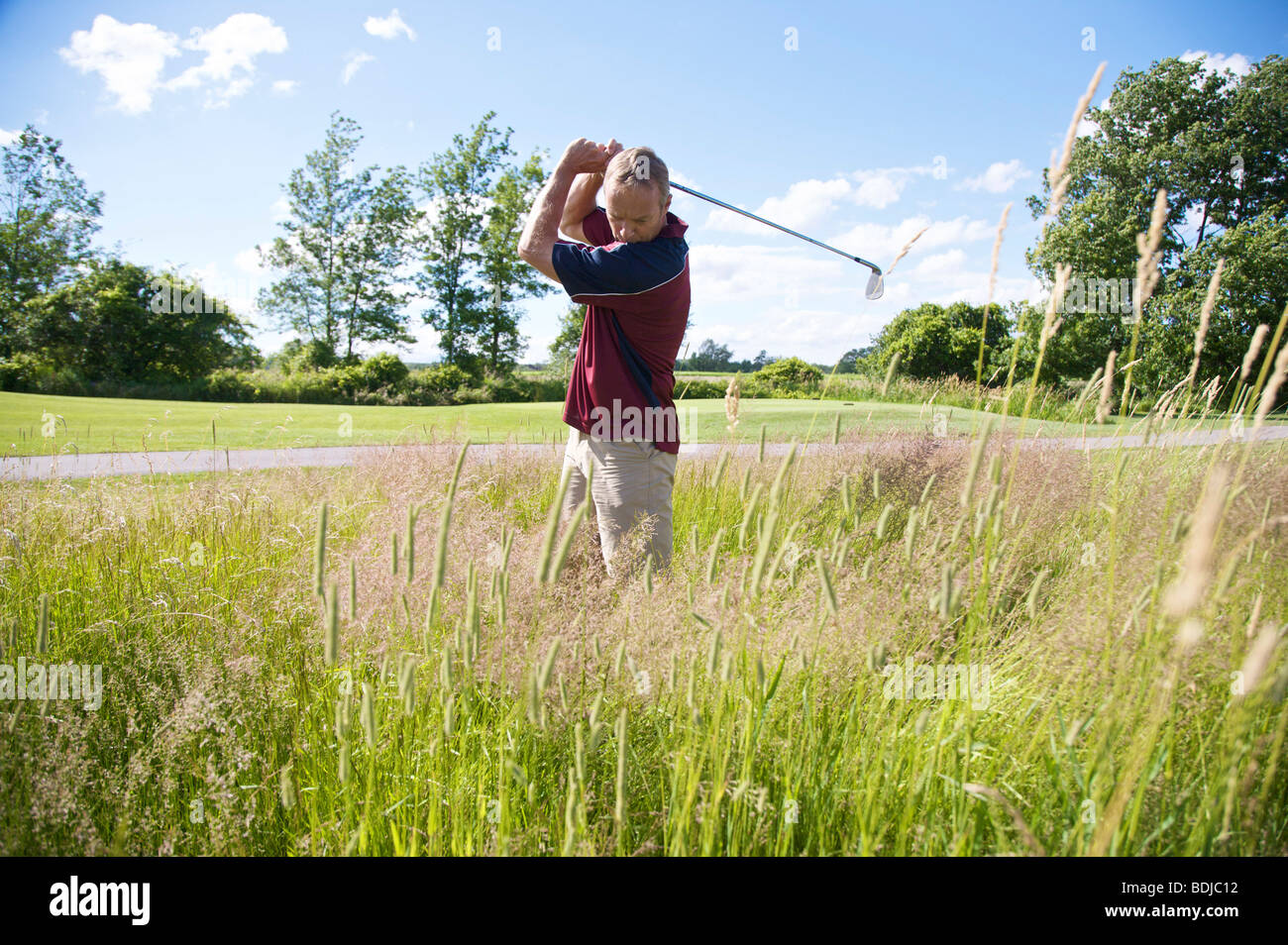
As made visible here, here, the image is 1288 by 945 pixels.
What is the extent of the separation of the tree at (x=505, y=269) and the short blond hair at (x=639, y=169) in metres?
34.7

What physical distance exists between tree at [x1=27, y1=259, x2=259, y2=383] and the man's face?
25.4 meters

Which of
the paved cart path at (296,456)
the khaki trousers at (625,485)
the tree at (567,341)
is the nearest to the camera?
the khaki trousers at (625,485)

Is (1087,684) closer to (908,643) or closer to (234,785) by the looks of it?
(908,643)

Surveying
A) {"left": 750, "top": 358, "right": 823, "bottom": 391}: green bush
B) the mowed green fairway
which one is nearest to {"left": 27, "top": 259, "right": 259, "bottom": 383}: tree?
the mowed green fairway

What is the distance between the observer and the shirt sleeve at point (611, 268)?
8.99ft

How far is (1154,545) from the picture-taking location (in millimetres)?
1990

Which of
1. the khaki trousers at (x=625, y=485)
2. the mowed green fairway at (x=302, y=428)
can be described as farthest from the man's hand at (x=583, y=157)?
the mowed green fairway at (x=302, y=428)

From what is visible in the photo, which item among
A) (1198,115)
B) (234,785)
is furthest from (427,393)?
(1198,115)

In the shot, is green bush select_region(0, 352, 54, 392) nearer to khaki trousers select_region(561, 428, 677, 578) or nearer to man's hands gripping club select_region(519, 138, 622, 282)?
man's hands gripping club select_region(519, 138, 622, 282)

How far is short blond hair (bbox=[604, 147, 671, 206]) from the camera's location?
108 inches

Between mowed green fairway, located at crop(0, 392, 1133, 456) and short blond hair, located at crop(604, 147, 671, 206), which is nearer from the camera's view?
short blond hair, located at crop(604, 147, 671, 206)

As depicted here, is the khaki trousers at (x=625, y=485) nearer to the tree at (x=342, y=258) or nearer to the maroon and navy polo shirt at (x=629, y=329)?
the maroon and navy polo shirt at (x=629, y=329)
